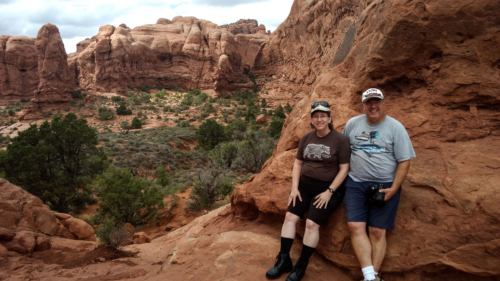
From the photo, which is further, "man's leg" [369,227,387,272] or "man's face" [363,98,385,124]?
"man's face" [363,98,385,124]

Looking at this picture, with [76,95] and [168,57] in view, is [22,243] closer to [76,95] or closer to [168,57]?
[76,95]

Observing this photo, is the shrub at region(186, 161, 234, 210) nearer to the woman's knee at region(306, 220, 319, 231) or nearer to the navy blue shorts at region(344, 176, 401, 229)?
the woman's knee at region(306, 220, 319, 231)

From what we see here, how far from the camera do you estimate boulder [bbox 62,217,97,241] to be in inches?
220

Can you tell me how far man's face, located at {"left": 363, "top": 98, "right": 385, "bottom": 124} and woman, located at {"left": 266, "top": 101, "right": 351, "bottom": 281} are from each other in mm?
334

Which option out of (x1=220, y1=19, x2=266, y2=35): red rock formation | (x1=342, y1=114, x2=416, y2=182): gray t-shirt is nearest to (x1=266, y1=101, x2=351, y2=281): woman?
(x1=342, y1=114, x2=416, y2=182): gray t-shirt

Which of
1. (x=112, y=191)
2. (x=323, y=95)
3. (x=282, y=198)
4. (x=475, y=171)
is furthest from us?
(x=112, y=191)

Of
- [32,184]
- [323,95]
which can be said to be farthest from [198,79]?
[323,95]

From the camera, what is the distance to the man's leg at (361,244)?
2529 mm

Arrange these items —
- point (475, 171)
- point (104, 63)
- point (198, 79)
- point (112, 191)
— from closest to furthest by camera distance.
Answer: point (475, 171)
point (112, 191)
point (104, 63)
point (198, 79)

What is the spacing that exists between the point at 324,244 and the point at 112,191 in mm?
7101

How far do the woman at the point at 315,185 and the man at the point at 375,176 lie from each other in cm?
15

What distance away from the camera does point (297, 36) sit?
41312mm

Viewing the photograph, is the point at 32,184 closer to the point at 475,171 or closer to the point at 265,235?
the point at 265,235

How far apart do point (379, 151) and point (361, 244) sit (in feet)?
2.77
